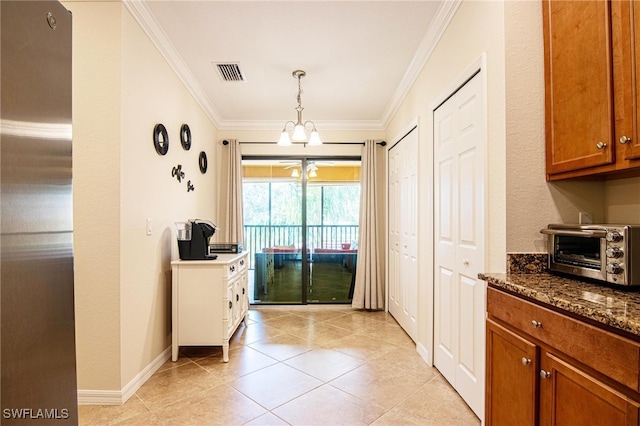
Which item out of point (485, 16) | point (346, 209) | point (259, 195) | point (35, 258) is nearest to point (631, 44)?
point (485, 16)

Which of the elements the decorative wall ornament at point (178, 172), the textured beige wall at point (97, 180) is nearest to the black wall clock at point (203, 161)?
the decorative wall ornament at point (178, 172)

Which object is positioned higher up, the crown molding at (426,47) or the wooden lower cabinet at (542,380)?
A: the crown molding at (426,47)

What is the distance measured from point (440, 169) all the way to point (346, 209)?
2.43m

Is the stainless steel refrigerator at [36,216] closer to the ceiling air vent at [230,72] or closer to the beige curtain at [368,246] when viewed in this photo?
the ceiling air vent at [230,72]

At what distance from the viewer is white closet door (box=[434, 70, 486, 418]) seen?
197cm

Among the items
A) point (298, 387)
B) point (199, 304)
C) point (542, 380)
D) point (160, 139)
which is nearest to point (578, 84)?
point (542, 380)

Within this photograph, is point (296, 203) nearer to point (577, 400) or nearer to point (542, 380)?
point (542, 380)

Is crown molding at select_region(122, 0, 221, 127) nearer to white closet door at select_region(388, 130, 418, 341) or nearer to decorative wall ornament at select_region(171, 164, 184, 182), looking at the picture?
decorative wall ornament at select_region(171, 164, 184, 182)

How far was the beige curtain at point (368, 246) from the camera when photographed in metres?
4.61

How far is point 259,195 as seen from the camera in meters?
4.91

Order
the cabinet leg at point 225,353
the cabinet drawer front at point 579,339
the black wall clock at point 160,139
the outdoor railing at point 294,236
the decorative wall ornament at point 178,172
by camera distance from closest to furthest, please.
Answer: the cabinet drawer front at point 579,339
the black wall clock at point 160,139
the cabinet leg at point 225,353
the decorative wall ornament at point 178,172
the outdoor railing at point 294,236

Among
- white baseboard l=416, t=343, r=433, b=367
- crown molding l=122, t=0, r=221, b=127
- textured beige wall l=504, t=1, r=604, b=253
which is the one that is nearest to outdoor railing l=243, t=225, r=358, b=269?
crown molding l=122, t=0, r=221, b=127

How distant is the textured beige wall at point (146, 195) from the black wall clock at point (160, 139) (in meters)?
0.05

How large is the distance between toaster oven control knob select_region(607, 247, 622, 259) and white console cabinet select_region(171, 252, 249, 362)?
258cm
